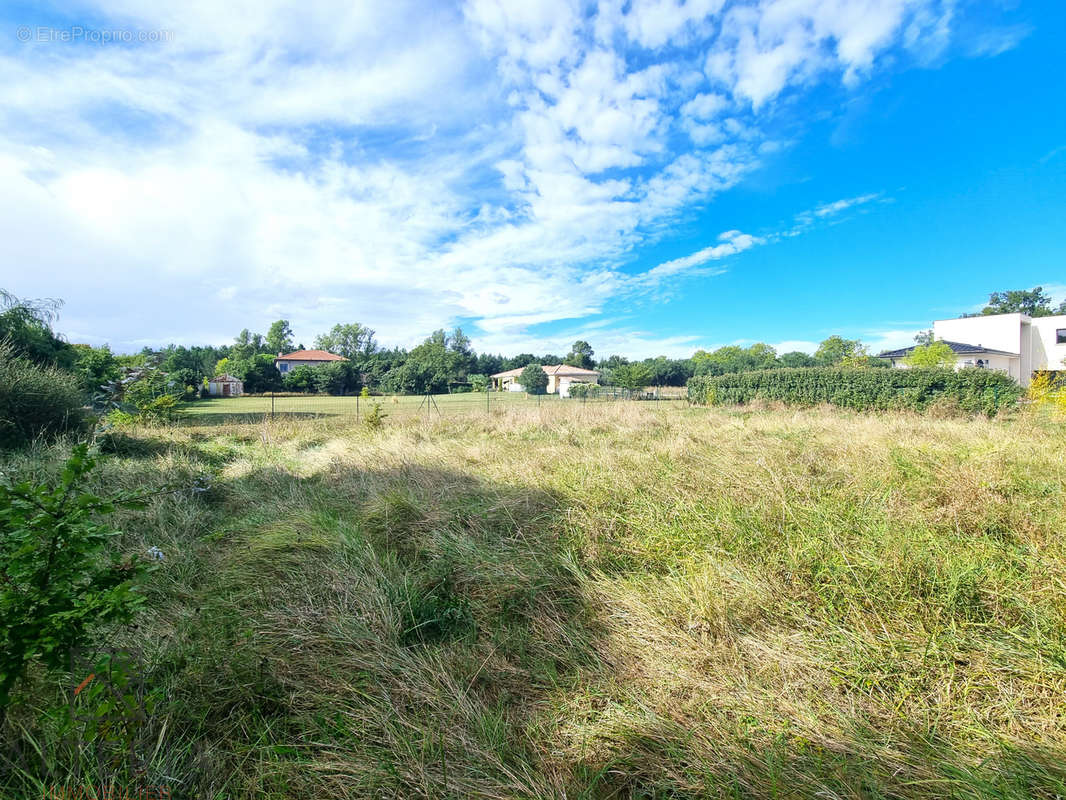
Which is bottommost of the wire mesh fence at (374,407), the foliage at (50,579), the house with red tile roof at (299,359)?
the foliage at (50,579)

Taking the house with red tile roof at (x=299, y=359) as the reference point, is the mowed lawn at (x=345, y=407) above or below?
below

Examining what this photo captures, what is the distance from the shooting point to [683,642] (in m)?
2.24

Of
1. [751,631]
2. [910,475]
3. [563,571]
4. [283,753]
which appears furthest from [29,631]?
[910,475]

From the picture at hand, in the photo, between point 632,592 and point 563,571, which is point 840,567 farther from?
point 563,571

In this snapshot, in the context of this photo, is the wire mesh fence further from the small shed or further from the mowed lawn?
the small shed

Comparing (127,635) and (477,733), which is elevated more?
(127,635)

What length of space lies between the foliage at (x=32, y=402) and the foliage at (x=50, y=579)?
29.7 ft

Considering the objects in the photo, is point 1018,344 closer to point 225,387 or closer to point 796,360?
point 796,360

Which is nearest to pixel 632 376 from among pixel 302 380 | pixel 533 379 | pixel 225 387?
pixel 533 379

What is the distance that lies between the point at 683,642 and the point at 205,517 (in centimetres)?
487

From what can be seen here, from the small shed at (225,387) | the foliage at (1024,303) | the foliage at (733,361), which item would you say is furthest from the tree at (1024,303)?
the small shed at (225,387)

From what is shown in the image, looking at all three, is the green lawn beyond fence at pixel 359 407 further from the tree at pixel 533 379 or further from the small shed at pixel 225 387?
the tree at pixel 533 379

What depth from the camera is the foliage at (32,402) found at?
723cm

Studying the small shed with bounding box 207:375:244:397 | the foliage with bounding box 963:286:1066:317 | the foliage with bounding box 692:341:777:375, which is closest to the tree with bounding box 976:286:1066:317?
the foliage with bounding box 963:286:1066:317
